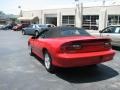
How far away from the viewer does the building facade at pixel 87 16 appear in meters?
34.8

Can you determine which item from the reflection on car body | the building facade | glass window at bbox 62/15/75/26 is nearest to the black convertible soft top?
the reflection on car body

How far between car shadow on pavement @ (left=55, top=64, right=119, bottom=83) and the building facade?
2724 cm

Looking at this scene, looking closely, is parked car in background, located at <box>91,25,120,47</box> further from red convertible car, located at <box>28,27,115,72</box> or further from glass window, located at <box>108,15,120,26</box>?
glass window, located at <box>108,15,120,26</box>

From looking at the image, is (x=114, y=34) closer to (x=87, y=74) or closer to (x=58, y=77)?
(x=87, y=74)

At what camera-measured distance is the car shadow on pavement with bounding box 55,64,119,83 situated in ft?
21.8

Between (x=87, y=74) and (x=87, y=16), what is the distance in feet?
107

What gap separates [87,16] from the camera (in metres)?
39.1

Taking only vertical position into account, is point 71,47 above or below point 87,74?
above

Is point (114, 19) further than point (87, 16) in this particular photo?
No

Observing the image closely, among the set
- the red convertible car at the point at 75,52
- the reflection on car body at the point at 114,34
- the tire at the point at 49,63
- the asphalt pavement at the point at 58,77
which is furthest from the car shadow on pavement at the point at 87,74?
the reflection on car body at the point at 114,34

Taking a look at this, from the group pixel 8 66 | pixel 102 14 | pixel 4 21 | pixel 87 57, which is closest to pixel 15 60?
pixel 8 66

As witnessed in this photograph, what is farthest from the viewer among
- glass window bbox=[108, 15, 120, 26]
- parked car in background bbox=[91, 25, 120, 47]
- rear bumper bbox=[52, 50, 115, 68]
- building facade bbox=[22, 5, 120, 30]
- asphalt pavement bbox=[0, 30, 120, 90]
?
building facade bbox=[22, 5, 120, 30]

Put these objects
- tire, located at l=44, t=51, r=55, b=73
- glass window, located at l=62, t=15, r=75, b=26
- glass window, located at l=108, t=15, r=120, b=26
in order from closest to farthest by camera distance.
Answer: tire, located at l=44, t=51, r=55, b=73
glass window, located at l=108, t=15, r=120, b=26
glass window, located at l=62, t=15, r=75, b=26

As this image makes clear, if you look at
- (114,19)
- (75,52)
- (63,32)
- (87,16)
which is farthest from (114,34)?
(87,16)
